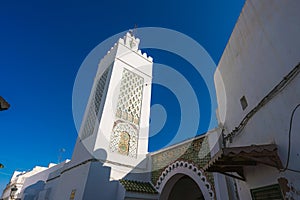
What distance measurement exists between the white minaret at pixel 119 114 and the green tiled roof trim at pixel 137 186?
31 centimetres

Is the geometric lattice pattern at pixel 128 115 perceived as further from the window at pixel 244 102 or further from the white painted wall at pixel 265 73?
the window at pixel 244 102

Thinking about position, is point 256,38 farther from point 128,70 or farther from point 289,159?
point 128,70

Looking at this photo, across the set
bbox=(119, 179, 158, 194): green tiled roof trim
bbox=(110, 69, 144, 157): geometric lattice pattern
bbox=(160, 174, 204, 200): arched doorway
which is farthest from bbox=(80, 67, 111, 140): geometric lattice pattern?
bbox=(160, 174, 204, 200): arched doorway

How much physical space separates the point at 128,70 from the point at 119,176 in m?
4.43

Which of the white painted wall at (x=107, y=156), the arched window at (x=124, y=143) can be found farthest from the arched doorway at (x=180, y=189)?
the arched window at (x=124, y=143)

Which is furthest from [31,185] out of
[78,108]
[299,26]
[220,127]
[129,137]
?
[299,26]

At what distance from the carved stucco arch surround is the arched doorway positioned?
14cm

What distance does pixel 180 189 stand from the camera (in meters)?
6.46

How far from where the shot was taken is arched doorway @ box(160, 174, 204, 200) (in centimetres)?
572

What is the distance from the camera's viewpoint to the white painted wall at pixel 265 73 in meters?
2.16

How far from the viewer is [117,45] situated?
8.50 meters

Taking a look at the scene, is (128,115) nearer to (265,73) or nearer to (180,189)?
(180,189)

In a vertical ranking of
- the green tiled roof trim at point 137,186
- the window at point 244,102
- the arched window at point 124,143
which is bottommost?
the green tiled roof trim at point 137,186

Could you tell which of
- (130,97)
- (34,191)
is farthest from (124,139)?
(34,191)
